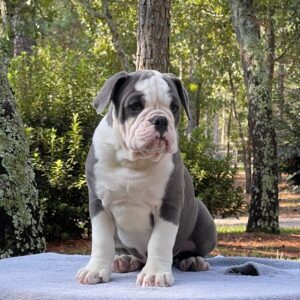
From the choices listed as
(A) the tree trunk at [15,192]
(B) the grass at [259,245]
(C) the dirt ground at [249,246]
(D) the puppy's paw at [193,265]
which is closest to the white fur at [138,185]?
(D) the puppy's paw at [193,265]

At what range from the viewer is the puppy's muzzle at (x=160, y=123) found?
9.31ft

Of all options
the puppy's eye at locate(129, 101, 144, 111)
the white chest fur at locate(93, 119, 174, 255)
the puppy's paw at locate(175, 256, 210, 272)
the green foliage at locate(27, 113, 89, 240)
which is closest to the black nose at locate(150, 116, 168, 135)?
the puppy's eye at locate(129, 101, 144, 111)

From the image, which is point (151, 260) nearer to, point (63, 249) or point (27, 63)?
point (63, 249)

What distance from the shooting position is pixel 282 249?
31.1 ft

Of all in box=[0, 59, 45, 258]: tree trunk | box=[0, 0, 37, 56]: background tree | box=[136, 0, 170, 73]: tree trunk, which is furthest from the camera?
box=[136, 0, 170, 73]: tree trunk

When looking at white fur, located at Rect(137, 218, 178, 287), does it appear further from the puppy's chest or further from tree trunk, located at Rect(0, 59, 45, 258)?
tree trunk, located at Rect(0, 59, 45, 258)

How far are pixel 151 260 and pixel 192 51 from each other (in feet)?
65.2

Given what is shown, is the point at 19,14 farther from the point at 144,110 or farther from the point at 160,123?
the point at 160,123

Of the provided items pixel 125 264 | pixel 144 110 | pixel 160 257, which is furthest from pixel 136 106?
pixel 125 264

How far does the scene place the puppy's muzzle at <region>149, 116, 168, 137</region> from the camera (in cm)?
284

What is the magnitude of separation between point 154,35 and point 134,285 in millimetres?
4839

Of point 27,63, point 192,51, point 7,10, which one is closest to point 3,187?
point 7,10

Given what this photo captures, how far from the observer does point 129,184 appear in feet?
9.95

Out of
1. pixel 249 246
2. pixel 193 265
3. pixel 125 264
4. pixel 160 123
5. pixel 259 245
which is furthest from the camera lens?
pixel 259 245
